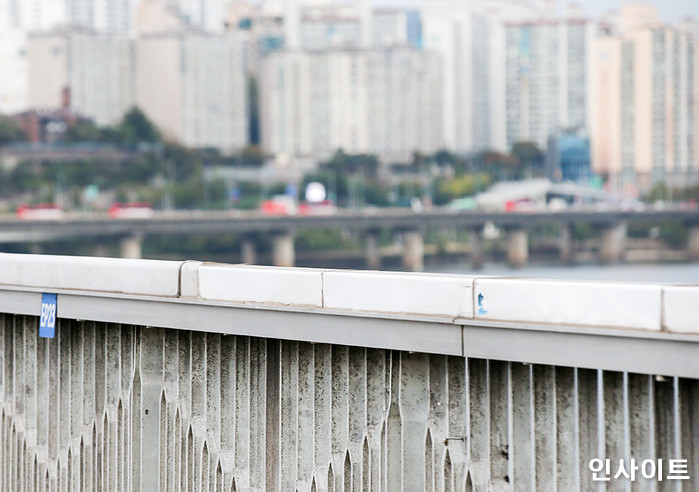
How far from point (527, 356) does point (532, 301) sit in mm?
245

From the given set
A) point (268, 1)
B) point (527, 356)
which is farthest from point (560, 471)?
point (268, 1)

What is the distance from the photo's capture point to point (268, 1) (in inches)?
7613

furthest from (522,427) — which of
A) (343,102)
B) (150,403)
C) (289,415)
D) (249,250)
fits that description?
(343,102)

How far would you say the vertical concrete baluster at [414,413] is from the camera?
5832 mm

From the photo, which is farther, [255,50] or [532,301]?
[255,50]

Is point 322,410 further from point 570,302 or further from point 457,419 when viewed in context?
point 570,302

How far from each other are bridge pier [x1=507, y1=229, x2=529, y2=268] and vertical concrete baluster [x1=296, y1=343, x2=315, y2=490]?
318ft

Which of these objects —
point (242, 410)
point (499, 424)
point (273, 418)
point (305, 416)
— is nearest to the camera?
point (499, 424)

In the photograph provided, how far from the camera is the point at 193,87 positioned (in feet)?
470

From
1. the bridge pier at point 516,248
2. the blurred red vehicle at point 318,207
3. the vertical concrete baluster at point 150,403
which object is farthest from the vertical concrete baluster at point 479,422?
the blurred red vehicle at point 318,207

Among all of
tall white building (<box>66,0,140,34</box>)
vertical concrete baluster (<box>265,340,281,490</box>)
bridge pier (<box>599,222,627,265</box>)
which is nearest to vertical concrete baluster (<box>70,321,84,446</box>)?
vertical concrete baluster (<box>265,340,281,490</box>)

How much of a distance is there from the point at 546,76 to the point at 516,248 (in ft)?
240

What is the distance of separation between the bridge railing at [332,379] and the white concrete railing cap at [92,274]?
0.01 m

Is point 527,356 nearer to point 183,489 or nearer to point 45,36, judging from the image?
point 183,489
